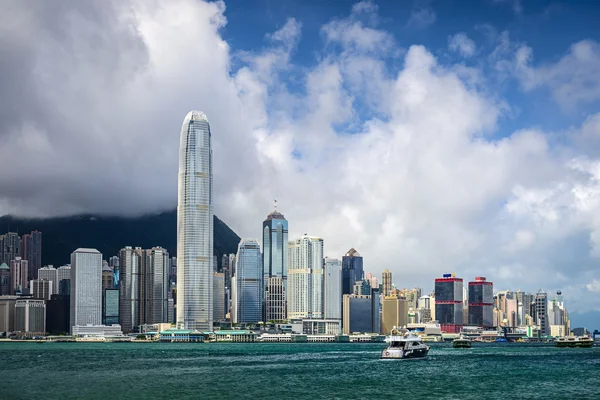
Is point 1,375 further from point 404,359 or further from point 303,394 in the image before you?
point 404,359

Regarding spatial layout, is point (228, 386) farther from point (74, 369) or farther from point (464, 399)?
point (74, 369)

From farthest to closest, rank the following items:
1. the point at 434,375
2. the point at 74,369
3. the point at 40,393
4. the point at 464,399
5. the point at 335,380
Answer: the point at 74,369, the point at 434,375, the point at 335,380, the point at 40,393, the point at 464,399

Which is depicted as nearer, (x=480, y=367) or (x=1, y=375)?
(x=1, y=375)

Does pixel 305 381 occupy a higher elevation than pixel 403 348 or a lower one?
lower

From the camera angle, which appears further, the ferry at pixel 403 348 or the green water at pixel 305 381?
the ferry at pixel 403 348

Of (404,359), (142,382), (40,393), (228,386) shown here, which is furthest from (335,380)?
(404,359)

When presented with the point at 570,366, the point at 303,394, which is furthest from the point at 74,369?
the point at 570,366

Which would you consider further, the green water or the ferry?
the ferry

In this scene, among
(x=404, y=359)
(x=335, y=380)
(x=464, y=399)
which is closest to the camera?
(x=464, y=399)

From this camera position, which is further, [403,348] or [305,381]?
[403,348]
